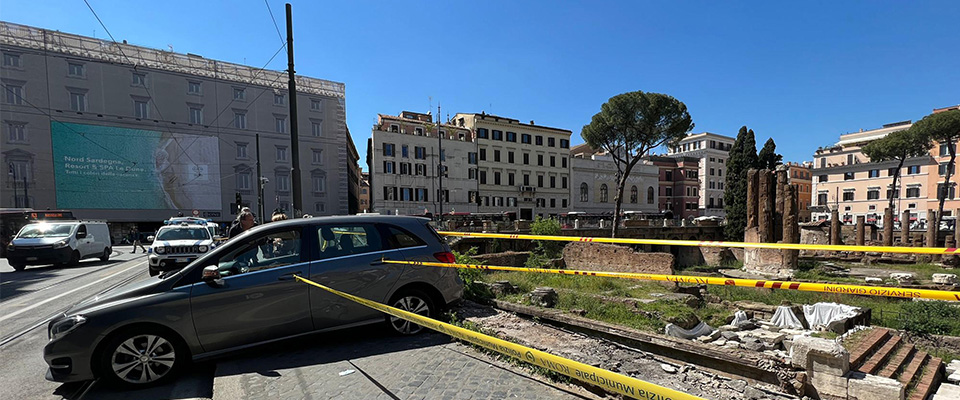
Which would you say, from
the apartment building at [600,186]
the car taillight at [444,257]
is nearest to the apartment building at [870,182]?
the apartment building at [600,186]

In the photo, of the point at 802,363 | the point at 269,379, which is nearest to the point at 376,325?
the point at 269,379

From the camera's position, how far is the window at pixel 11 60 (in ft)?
107

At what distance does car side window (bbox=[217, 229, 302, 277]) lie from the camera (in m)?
4.33

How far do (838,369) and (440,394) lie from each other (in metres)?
4.44

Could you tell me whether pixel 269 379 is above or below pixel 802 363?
above

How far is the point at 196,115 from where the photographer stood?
38.7 m

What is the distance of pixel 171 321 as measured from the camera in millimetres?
3902

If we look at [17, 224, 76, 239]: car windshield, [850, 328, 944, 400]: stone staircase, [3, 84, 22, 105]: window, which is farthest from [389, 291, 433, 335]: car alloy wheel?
[3, 84, 22, 105]: window

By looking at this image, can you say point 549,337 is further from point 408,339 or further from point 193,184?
point 193,184

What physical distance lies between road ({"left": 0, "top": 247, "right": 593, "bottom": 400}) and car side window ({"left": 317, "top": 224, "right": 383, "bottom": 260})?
3.21 ft

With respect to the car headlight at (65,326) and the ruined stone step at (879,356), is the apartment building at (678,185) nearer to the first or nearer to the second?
the ruined stone step at (879,356)

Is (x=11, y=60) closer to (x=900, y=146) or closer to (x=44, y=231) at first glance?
(x=44, y=231)

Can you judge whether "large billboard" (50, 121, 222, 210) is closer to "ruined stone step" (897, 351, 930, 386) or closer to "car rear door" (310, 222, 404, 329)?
"car rear door" (310, 222, 404, 329)

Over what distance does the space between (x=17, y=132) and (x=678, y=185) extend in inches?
3007
